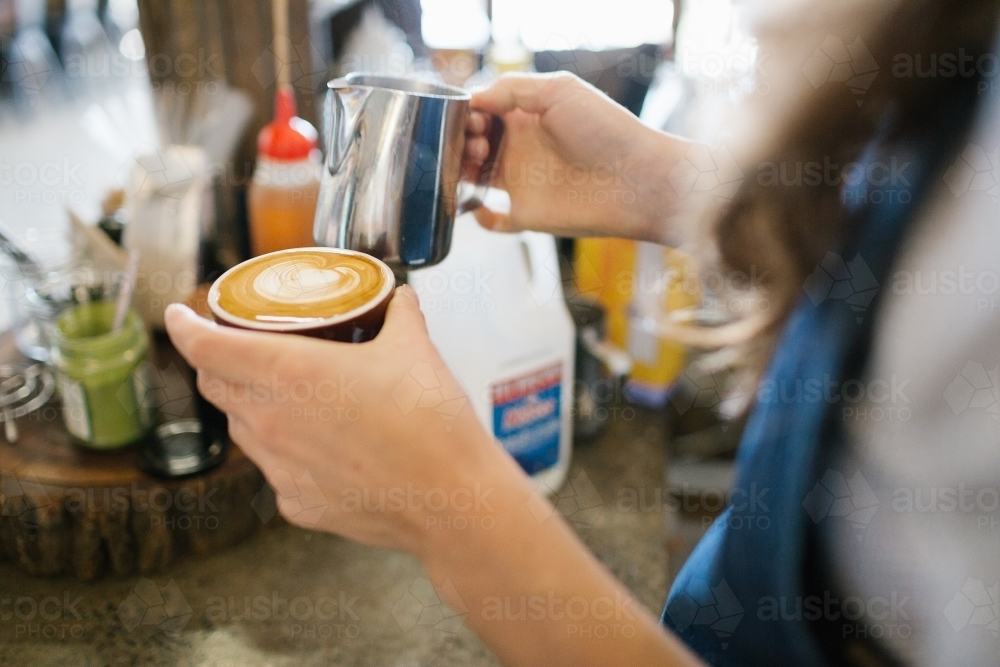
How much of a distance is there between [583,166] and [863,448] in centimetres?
50

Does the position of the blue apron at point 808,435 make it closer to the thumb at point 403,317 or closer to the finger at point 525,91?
the thumb at point 403,317

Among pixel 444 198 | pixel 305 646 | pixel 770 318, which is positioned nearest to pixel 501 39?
→ pixel 444 198

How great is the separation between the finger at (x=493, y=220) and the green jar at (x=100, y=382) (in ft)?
1.40

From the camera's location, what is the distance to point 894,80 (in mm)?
453

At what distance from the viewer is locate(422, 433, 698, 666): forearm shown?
440 millimetres

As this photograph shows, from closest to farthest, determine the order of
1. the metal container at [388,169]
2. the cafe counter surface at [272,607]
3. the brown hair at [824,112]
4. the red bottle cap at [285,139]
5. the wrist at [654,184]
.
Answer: the brown hair at [824,112], the metal container at [388,169], the cafe counter surface at [272,607], the wrist at [654,184], the red bottle cap at [285,139]

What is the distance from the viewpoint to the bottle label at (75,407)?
819 mm

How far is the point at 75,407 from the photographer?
2.71ft

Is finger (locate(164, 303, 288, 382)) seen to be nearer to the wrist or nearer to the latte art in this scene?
the latte art

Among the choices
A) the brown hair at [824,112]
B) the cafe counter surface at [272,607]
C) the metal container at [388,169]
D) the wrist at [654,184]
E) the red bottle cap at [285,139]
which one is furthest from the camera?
the red bottle cap at [285,139]

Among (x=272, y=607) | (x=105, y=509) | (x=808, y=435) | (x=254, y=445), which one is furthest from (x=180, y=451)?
(x=808, y=435)

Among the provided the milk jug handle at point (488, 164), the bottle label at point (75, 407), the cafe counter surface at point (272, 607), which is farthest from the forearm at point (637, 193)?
the bottle label at point (75, 407)

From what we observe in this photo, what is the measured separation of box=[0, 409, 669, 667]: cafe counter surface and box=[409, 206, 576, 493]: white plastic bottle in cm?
12

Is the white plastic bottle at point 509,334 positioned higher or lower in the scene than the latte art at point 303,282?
lower
